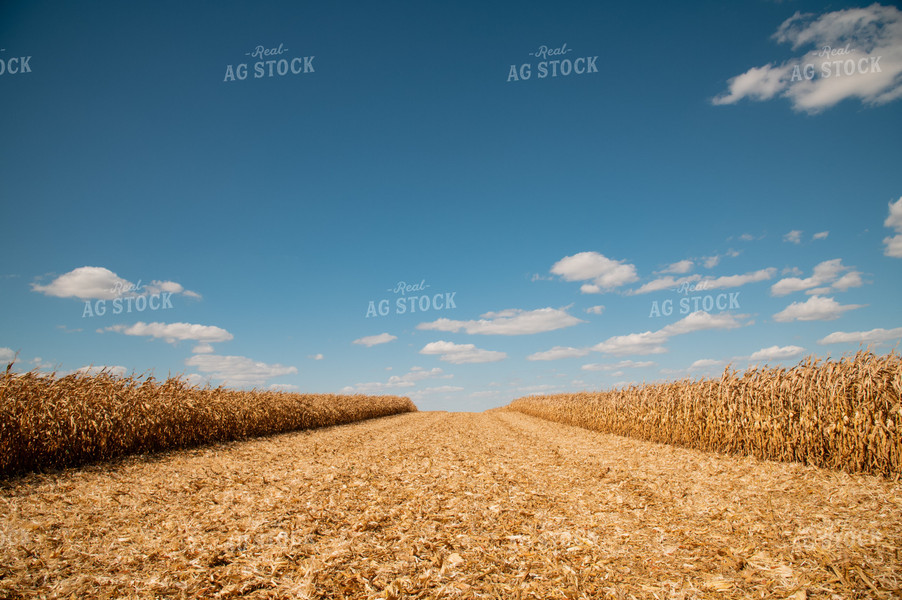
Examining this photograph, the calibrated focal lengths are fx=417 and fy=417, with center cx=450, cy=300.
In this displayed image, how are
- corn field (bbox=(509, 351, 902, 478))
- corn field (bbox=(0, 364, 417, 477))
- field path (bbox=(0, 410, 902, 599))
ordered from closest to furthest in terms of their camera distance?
field path (bbox=(0, 410, 902, 599)), corn field (bbox=(509, 351, 902, 478)), corn field (bbox=(0, 364, 417, 477))

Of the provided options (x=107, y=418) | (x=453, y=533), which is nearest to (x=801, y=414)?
(x=453, y=533)

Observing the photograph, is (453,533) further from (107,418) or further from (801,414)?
(107,418)

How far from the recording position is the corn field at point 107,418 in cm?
989

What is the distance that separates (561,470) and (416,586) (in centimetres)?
635

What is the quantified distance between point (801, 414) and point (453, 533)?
912cm

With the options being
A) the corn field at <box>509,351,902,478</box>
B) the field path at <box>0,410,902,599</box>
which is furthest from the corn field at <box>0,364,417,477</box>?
the corn field at <box>509,351,902,478</box>

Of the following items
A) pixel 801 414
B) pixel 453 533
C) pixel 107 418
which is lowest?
pixel 453 533

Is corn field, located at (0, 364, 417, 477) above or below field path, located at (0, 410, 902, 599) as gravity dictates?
above

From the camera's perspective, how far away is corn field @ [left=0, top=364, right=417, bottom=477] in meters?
9.89

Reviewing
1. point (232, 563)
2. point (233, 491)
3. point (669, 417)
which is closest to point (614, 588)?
point (232, 563)

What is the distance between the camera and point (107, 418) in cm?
1152

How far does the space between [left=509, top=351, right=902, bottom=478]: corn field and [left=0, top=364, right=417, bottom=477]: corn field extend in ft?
54.3

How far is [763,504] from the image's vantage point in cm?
699

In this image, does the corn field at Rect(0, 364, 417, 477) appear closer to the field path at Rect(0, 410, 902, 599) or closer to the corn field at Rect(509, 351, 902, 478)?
the field path at Rect(0, 410, 902, 599)
